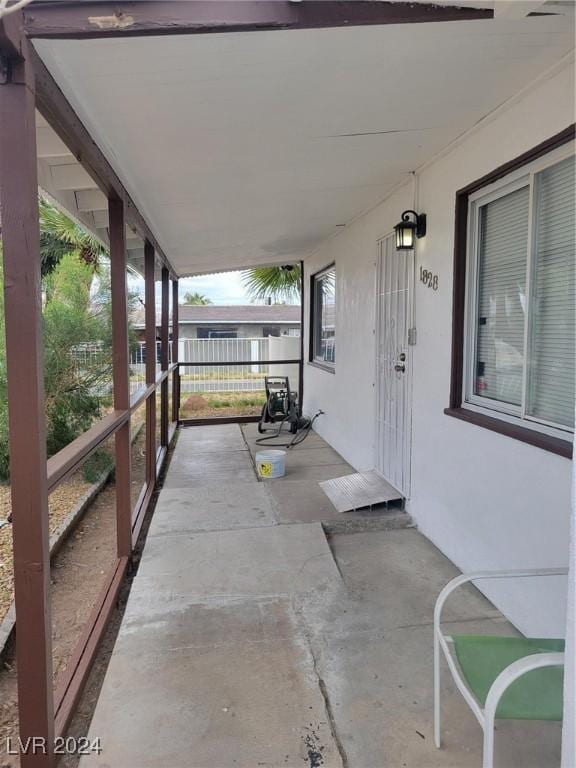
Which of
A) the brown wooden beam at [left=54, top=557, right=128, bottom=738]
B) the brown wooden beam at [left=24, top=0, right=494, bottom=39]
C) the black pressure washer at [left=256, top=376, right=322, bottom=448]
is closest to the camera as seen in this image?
the brown wooden beam at [left=24, top=0, right=494, bottom=39]

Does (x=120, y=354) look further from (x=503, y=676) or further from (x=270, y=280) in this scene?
(x=270, y=280)

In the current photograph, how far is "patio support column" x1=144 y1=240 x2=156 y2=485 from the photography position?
14.2ft

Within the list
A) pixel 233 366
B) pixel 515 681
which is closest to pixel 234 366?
pixel 233 366

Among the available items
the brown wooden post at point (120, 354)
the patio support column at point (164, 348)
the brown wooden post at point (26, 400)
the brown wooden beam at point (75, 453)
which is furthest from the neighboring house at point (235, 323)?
the brown wooden post at point (26, 400)

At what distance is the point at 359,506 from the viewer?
150 inches

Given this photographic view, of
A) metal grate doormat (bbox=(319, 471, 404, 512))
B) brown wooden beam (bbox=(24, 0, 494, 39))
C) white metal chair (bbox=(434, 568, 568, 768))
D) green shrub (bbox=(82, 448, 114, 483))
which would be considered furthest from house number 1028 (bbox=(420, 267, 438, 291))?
green shrub (bbox=(82, 448, 114, 483))

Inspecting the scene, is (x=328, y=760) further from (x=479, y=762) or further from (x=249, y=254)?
(x=249, y=254)

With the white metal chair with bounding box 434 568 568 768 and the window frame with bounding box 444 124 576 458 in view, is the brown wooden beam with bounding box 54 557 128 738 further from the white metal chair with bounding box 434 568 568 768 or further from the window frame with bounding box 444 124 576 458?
the window frame with bounding box 444 124 576 458

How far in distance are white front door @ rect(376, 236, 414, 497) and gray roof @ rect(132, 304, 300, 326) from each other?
14261 mm

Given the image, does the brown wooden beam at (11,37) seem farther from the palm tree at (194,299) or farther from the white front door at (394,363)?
the palm tree at (194,299)

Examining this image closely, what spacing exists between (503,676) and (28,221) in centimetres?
180

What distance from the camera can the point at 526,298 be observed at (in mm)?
2438

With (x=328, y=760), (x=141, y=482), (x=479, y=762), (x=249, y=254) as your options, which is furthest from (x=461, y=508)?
(x=249, y=254)

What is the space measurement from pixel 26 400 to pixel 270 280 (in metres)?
8.08
